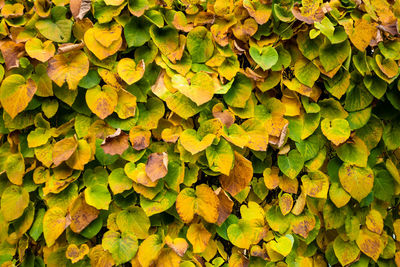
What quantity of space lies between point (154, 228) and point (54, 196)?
0.39 meters

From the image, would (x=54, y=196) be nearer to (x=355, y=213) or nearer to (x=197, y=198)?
(x=197, y=198)

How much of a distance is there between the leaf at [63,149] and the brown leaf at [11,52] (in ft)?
1.04

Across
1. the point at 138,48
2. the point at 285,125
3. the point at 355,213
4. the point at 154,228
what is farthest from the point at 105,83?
the point at 355,213

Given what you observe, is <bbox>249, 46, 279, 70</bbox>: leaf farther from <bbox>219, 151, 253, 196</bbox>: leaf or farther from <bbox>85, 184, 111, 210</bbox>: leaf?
<bbox>85, 184, 111, 210</bbox>: leaf

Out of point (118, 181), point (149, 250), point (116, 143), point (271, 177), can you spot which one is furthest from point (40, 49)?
point (271, 177)

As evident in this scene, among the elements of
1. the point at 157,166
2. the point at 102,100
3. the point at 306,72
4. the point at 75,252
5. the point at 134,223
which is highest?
the point at 306,72

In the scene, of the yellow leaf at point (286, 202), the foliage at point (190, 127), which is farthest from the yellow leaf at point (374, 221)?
the yellow leaf at point (286, 202)

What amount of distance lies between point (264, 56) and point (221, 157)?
408 mm

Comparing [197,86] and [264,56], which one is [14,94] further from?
[264,56]

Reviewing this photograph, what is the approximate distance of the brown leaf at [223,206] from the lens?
153cm

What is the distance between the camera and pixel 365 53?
1601mm

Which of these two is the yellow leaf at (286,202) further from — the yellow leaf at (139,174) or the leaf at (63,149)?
the leaf at (63,149)

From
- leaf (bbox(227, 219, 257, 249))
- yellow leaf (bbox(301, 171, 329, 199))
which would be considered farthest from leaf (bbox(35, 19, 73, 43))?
yellow leaf (bbox(301, 171, 329, 199))

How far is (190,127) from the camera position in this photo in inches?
62.3
